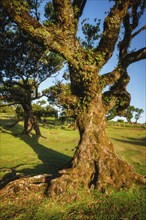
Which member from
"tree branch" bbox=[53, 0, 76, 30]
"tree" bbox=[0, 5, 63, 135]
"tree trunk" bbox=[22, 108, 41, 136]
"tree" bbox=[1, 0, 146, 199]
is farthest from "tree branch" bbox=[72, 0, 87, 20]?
"tree trunk" bbox=[22, 108, 41, 136]

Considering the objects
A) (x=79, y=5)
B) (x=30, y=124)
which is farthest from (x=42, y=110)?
(x=79, y=5)

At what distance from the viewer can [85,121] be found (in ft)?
34.4

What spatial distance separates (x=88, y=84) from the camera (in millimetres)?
10500

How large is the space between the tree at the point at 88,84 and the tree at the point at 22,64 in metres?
15.8

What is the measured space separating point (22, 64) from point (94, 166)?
2362cm

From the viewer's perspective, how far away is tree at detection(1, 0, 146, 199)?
907cm

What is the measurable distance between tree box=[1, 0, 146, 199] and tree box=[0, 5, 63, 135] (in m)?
15.8

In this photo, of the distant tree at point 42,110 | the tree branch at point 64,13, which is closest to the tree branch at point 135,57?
the tree branch at point 64,13

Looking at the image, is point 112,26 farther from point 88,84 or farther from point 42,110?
point 42,110

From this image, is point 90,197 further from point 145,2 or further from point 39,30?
point 145,2

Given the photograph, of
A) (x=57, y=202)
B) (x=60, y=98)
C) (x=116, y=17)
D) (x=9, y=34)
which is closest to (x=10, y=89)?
(x=9, y=34)

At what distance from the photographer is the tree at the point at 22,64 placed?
86.3 feet

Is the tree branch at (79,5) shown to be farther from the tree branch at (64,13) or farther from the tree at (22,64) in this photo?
the tree at (22,64)

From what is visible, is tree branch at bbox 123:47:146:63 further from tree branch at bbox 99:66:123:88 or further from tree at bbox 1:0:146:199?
tree branch at bbox 99:66:123:88
